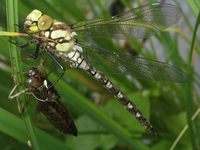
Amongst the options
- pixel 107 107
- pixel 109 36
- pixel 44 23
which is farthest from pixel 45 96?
pixel 107 107

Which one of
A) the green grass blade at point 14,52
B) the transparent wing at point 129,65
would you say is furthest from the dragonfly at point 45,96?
the transparent wing at point 129,65

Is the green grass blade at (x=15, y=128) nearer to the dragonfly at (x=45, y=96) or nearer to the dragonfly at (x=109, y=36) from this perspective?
the dragonfly at (x=45, y=96)

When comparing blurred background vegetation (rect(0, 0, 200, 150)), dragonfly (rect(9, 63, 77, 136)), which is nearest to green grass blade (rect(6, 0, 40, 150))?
blurred background vegetation (rect(0, 0, 200, 150))

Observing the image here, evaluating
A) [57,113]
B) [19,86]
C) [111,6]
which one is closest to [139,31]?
[57,113]

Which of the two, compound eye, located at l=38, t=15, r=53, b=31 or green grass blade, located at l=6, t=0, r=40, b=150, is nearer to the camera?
green grass blade, located at l=6, t=0, r=40, b=150

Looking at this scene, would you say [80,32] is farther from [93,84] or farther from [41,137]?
[93,84]

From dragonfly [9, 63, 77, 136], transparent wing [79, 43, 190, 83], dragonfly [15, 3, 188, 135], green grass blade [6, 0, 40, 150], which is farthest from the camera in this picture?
transparent wing [79, 43, 190, 83]

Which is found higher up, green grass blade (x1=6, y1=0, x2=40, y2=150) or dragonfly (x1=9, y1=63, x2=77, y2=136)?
green grass blade (x1=6, y1=0, x2=40, y2=150)

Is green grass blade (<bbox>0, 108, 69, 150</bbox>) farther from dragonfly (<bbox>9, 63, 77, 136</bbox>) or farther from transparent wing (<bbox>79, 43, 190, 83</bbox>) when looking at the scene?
transparent wing (<bbox>79, 43, 190, 83</bbox>)
